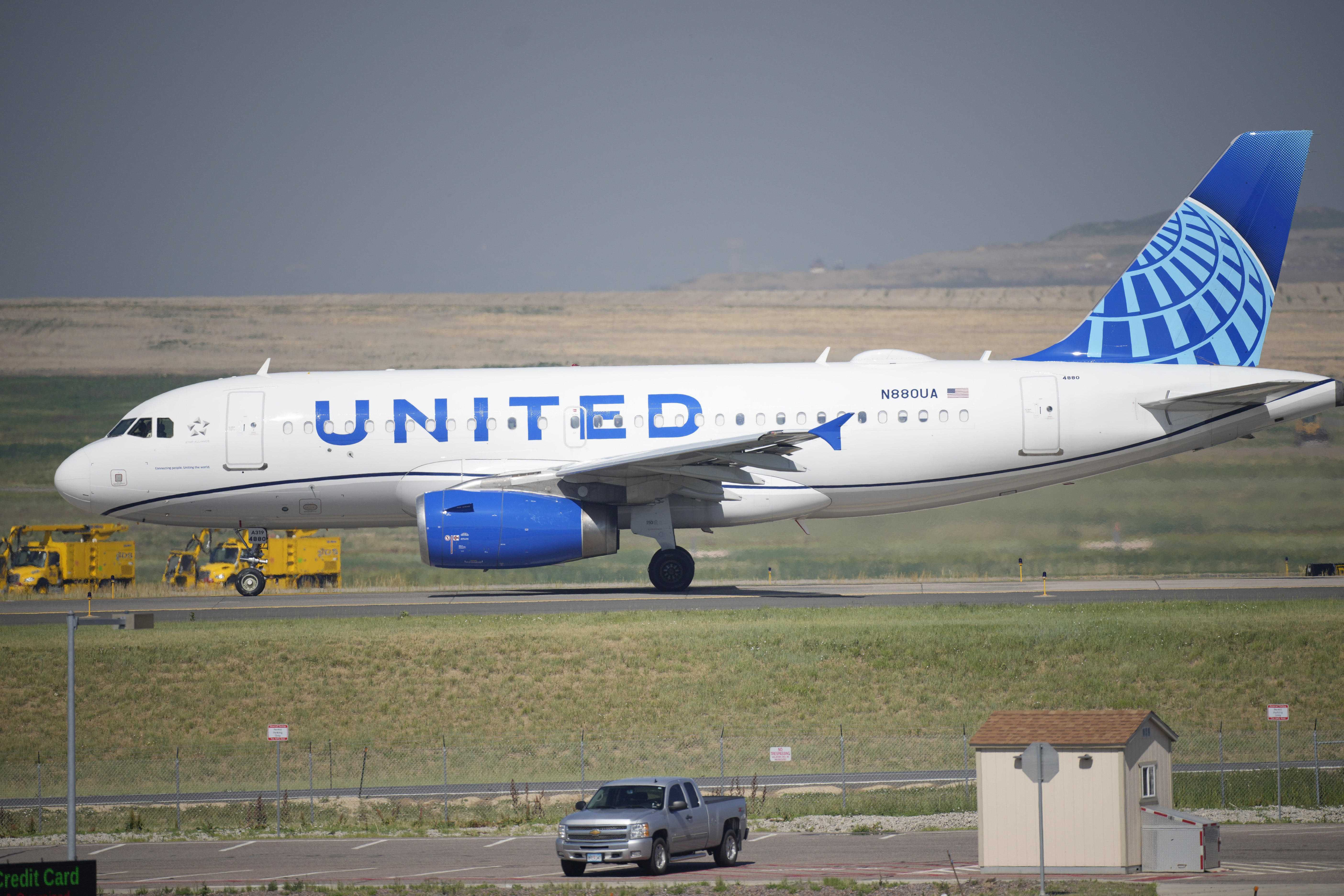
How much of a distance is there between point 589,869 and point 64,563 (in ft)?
94.7

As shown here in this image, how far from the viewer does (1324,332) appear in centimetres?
8362

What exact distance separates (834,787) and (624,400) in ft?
38.6

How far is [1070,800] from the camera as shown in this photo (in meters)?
18.0

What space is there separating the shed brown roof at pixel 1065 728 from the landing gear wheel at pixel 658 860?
173 inches

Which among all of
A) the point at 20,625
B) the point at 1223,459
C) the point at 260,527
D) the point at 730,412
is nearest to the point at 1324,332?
the point at 1223,459

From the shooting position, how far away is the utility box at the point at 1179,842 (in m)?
16.9

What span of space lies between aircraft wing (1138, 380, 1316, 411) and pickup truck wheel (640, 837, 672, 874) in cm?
1916

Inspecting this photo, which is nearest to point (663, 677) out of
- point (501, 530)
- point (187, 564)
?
point (501, 530)

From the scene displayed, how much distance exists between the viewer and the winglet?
99.9ft

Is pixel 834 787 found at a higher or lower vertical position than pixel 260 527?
lower

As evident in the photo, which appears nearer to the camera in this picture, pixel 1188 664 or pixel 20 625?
pixel 1188 664

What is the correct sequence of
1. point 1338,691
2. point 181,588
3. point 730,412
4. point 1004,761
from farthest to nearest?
point 181,588 → point 730,412 → point 1338,691 → point 1004,761

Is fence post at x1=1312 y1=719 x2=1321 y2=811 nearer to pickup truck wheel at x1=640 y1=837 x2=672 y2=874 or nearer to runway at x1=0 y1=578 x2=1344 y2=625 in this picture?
runway at x1=0 y1=578 x2=1344 y2=625

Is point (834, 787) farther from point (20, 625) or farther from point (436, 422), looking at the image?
point (20, 625)
